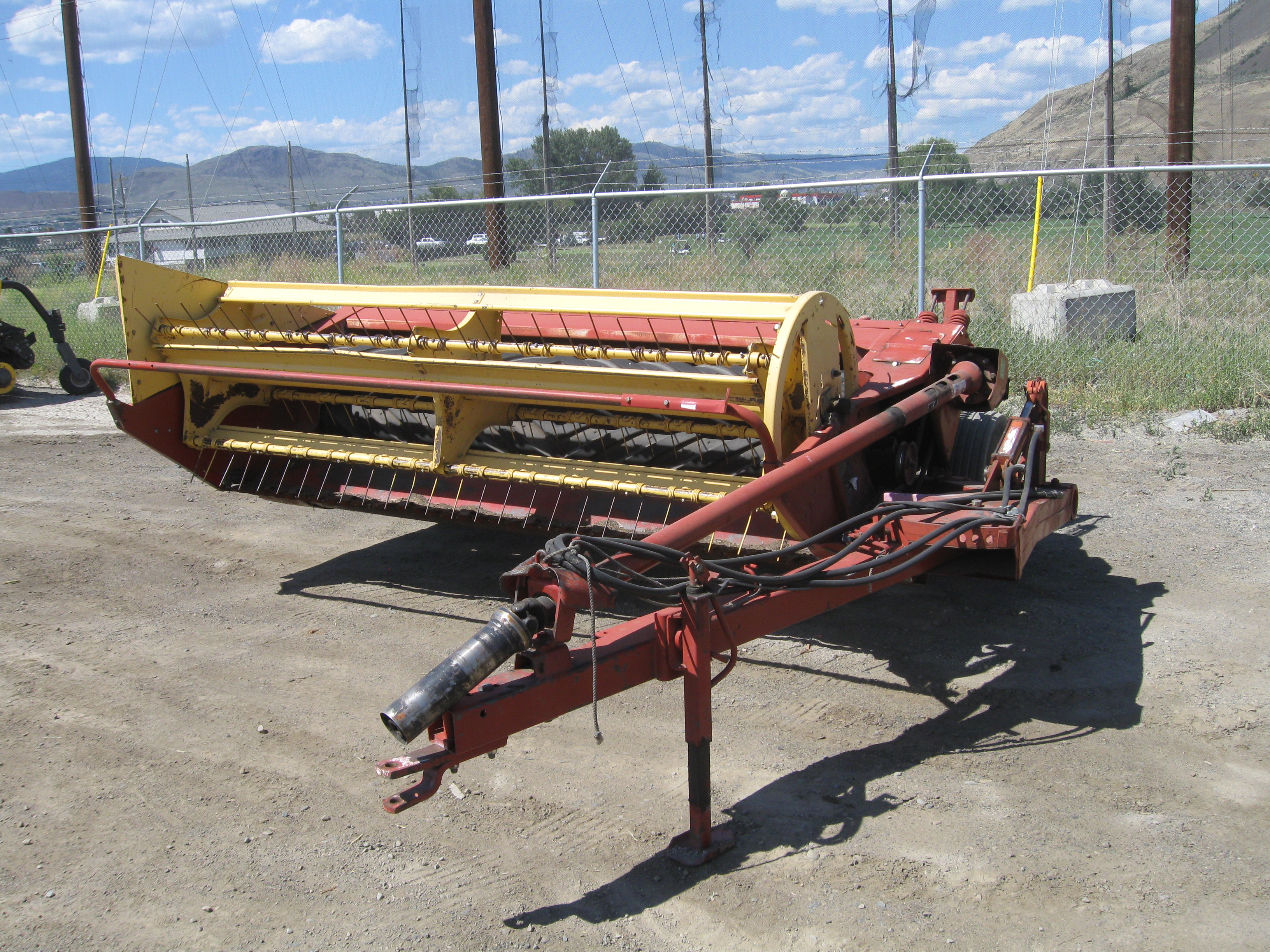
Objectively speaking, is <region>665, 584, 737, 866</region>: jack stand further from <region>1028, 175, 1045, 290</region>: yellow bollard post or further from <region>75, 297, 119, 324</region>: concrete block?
<region>75, 297, 119, 324</region>: concrete block

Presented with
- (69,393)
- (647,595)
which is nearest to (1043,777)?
(647,595)

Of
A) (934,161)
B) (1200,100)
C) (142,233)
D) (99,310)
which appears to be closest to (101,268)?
(99,310)

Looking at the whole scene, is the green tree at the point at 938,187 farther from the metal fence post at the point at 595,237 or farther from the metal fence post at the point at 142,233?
the metal fence post at the point at 142,233

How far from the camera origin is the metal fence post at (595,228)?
375 inches

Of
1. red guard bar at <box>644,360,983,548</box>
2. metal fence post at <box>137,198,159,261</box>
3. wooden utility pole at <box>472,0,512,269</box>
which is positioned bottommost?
red guard bar at <box>644,360,983,548</box>

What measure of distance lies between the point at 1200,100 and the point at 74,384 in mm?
66104

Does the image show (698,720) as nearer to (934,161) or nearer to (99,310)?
(934,161)

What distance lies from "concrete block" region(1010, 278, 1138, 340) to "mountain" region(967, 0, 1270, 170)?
70.8ft

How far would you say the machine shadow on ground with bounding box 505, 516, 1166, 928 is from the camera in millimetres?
3090

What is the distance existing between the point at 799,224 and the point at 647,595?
7.79 meters

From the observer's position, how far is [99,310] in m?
14.0

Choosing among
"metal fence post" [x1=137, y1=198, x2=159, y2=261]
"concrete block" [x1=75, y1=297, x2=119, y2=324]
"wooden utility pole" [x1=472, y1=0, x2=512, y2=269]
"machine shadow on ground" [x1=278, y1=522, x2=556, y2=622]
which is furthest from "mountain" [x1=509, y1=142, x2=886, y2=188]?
"concrete block" [x1=75, y1=297, x2=119, y2=324]

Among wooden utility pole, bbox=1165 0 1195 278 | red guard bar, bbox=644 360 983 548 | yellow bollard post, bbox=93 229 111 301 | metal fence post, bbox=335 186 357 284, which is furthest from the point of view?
yellow bollard post, bbox=93 229 111 301

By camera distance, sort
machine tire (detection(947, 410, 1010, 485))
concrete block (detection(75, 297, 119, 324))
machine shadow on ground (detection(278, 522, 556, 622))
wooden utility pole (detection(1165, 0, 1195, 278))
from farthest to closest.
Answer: concrete block (detection(75, 297, 119, 324)), wooden utility pole (detection(1165, 0, 1195, 278)), machine shadow on ground (detection(278, 522, 556, 622)), machine tire (detection(947, 410, 1010, 485))
